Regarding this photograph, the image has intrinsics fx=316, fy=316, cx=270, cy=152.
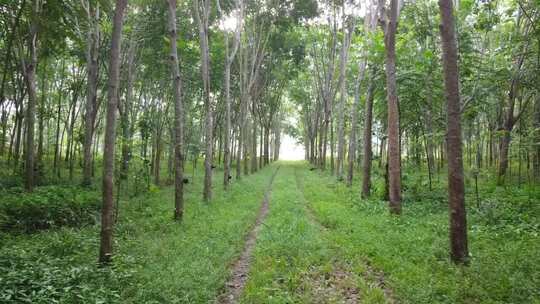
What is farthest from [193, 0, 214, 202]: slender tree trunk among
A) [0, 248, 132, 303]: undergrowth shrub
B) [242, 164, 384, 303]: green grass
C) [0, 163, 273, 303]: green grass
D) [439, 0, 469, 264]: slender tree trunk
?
[439, 0, 469, 264]: slender tree trunk

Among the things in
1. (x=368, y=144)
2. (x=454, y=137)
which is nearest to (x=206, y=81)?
(x=368, y=144)

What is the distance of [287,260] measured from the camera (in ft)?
21.2

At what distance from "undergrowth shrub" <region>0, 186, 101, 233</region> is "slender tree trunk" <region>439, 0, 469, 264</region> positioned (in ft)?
30.6

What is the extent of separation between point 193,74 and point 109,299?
60.2ft

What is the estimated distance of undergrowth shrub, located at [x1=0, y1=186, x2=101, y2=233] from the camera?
802 cm

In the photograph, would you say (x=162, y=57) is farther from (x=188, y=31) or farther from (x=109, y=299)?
(x=109, y=299)

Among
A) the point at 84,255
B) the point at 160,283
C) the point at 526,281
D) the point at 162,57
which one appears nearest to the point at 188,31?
the point at 162,57

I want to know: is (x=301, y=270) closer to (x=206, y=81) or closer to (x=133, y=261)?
(x=133, y=261)

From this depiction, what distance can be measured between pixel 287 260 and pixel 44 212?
279 inches

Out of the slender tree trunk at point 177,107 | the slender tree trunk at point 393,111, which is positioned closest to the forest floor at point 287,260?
the slender tree trunk at point 393,111

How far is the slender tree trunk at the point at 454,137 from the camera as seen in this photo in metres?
5.53

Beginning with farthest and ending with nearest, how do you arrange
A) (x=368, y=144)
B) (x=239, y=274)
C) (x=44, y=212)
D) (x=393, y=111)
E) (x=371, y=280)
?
1. (x=368, y=144)
2. (x=393, y=111)
3. (x=44, y=212)
4. (x=239, y=274)
5. (x=371, y=280)

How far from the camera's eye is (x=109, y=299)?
4.52 meters

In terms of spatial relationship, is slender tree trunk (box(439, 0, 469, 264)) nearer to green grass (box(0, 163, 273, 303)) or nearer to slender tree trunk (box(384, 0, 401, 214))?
slender tree trunk (box(384, 0, 401, 214))
